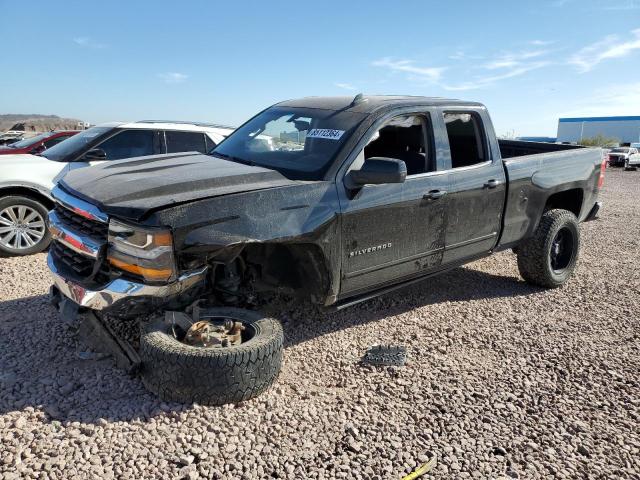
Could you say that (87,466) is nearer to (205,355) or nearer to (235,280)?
(205,355)

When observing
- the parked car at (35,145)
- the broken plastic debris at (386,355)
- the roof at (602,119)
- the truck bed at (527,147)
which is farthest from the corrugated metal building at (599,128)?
the broken plastic debris at (386,355)

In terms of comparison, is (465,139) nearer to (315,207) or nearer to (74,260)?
(315,207)

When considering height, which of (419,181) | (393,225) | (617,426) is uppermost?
(419,181)

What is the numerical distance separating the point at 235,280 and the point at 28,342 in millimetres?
1628

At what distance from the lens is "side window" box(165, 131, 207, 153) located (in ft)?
23.6

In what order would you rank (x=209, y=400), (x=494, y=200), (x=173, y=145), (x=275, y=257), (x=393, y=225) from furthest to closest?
(x=173, y=145)
(x=494, y=200)
(x=393, y=225)
(x=275, y=257)
(x=209, y=400)

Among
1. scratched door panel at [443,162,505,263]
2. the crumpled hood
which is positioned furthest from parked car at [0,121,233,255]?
scratched door panel at [443,162,505,263]

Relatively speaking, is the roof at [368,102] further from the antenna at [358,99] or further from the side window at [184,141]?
the side window at [184,141]

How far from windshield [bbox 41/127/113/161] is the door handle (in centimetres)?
467

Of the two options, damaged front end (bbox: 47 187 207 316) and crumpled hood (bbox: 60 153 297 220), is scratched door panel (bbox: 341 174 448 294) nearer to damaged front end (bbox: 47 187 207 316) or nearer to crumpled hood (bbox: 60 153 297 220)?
crumpled hood (bbox: 60 153 297 220)

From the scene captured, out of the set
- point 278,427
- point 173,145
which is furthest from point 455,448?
point 173,145

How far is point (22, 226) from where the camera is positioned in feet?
20.6

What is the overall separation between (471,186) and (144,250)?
288cm

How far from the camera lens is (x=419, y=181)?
4227 mm
